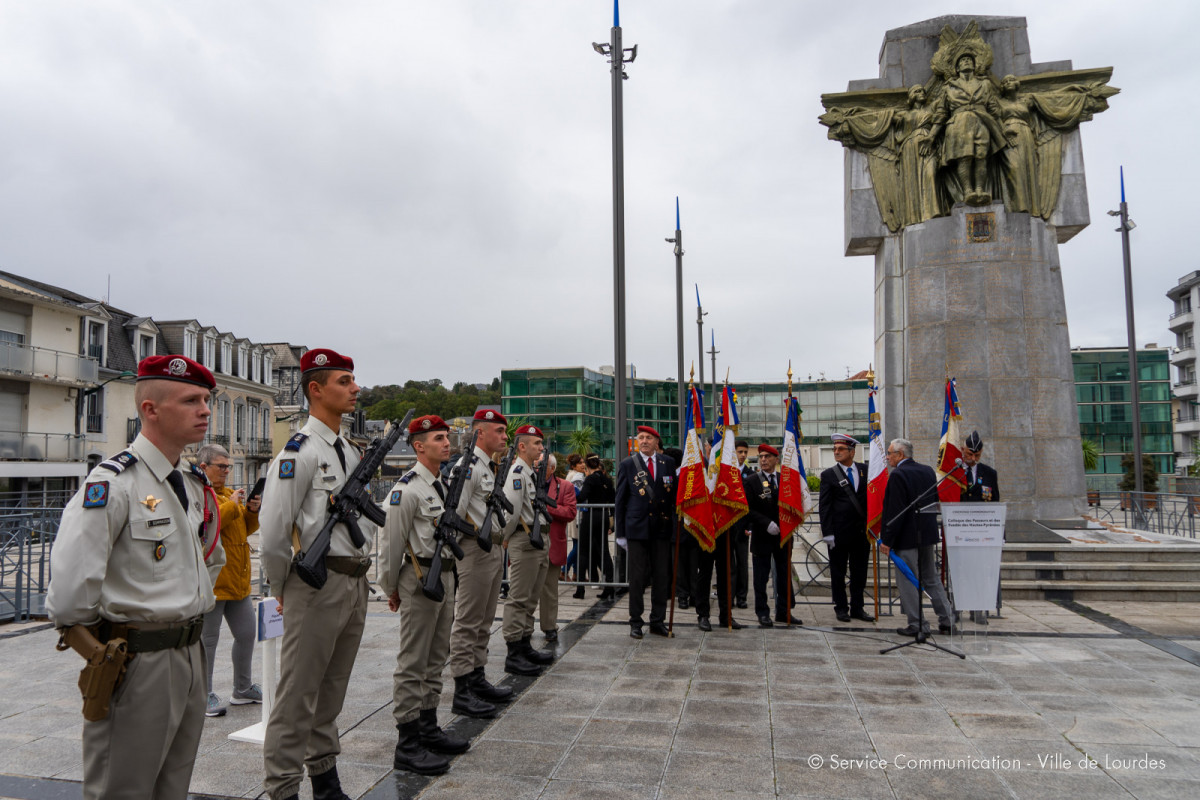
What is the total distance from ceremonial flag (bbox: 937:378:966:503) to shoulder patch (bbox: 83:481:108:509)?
25.2 feet

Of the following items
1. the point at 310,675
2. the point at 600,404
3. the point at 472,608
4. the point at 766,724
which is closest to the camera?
the point at 310,675

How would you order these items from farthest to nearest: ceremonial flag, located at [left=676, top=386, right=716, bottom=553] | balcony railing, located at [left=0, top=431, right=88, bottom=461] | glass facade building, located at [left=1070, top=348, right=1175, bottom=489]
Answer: glass facade building, located at [left=1070, top=348, right=1175, bottom=489]
balcony railing, located at [left=0, top=431, right=88, bottom=461]
ceremonial flag, located at [left=676, top=386, right=716, bottom=553]

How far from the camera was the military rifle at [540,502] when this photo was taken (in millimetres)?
6875

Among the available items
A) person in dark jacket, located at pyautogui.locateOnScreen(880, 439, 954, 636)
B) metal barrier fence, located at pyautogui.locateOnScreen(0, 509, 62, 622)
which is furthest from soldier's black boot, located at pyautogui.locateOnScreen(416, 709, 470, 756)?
metal barrier fence, located at pyautogui.locateOnScreen(0, 509, 62, 622)

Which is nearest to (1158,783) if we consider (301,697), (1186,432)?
(301,697)

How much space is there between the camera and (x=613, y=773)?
437 centimetres

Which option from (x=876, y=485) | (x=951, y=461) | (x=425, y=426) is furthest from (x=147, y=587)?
(x=951, y=461)

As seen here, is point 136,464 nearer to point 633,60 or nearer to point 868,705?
point 868,705

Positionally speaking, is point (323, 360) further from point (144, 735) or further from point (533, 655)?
point (533, 655)

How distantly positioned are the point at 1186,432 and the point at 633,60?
7045cm

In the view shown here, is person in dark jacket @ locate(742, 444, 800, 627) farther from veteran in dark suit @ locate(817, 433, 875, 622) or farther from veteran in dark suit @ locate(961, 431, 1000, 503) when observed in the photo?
veteran in dark suit @ locate(961, 431, 1000, 503)

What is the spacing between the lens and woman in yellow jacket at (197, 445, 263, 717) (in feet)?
18.3

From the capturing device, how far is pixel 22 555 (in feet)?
29.3

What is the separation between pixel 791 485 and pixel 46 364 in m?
32.3
